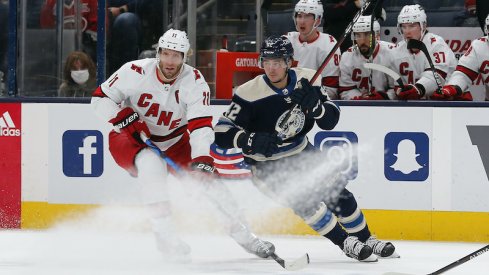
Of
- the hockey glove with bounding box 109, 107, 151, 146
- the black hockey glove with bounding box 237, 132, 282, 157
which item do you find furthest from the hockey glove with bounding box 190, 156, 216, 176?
the hockey glove with bounding box 109, 107, 151, 146

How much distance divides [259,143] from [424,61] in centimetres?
187

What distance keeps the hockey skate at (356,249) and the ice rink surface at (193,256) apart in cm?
4

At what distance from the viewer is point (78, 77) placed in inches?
276

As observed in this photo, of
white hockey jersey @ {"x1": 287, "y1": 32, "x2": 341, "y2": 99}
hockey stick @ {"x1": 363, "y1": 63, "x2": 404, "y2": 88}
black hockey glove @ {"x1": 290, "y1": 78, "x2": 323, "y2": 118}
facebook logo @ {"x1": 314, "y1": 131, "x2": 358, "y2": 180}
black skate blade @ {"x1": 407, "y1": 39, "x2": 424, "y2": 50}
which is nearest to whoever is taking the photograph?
black hockey glove @ {"x1": 290, "y1": 78, "x2": 323, "y2": 118}

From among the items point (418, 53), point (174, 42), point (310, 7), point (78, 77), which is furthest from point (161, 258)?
point (418, 53)

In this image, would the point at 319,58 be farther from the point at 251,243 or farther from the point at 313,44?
the point at 251,243

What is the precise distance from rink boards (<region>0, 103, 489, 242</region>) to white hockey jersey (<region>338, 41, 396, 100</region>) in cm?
40

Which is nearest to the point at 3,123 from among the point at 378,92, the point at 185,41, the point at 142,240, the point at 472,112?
the point at 142,240

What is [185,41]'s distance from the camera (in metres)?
5.62

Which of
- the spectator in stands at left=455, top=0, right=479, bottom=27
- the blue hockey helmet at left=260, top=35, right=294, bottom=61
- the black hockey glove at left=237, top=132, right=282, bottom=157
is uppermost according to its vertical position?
the spectator in stands at left=455, top=0, right=479, bottom=27

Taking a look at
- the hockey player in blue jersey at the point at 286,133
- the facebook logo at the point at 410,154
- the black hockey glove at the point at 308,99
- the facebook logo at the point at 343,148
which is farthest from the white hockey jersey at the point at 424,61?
the black hockey glove at the point at 308,99

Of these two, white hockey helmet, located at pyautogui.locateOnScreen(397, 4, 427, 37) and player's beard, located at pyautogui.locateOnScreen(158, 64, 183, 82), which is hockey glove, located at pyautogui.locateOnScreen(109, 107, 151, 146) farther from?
white hockey helmet, located at pyautogui.locateOnScreen(397, 4, 427, 37)

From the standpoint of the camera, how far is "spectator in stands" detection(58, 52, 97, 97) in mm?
6938

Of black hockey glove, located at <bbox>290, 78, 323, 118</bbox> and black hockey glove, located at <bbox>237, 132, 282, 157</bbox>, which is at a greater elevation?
black hockey glove, located at <bbox>290, 78, 323, 118</bbox>
